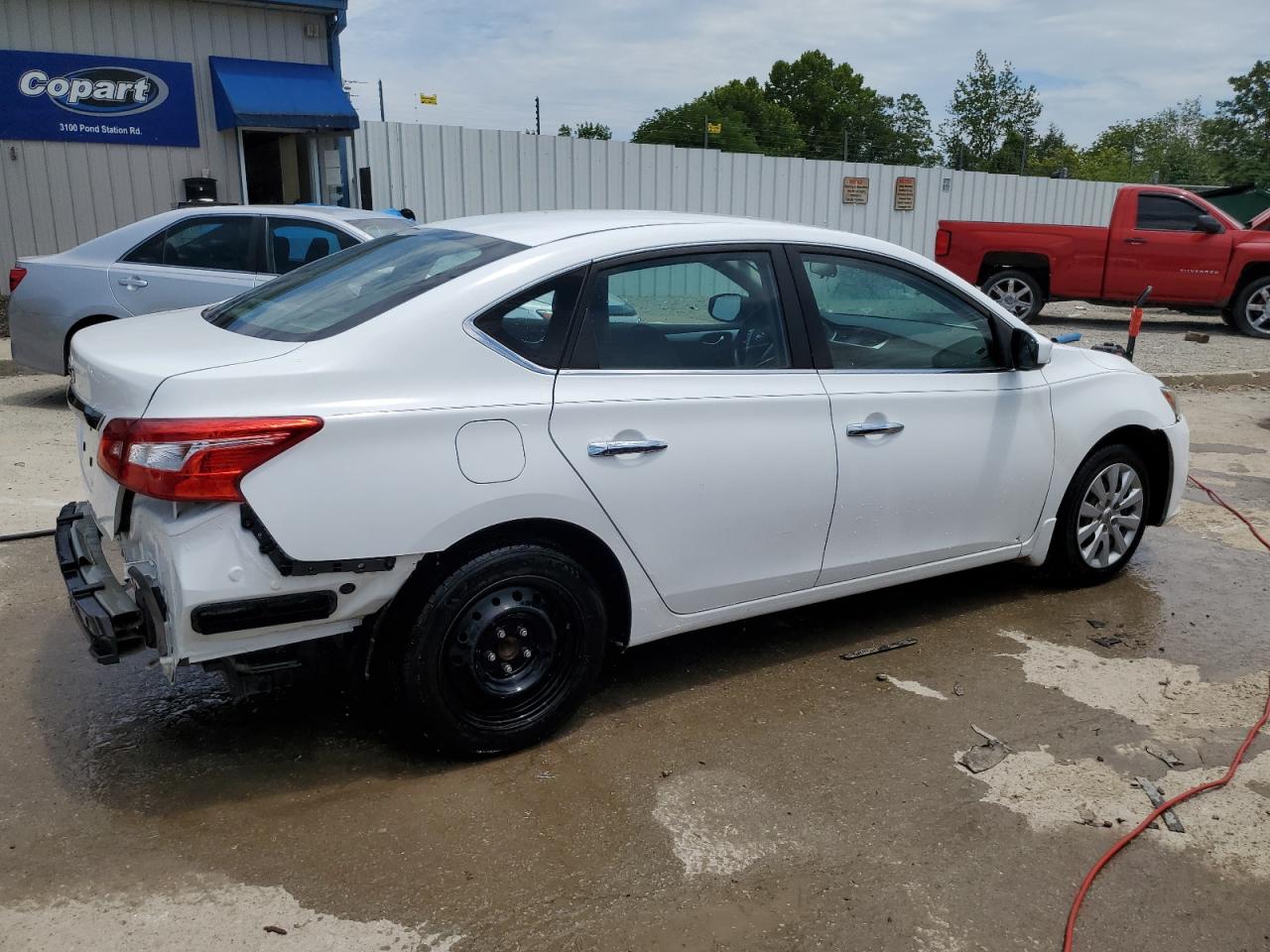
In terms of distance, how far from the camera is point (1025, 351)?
441 centimetres

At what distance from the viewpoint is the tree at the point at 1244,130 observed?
1567 inches

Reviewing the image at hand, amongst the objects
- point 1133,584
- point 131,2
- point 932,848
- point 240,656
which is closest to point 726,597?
point 932,848

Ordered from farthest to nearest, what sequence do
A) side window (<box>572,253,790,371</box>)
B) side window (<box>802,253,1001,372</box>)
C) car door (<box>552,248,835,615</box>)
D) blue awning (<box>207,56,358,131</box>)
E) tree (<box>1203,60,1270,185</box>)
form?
1. tree (<box>1203,60,1270,185</box>)
2. blue awning (<box>207,56,358,131</box>)
3. side window (<box>802,253,1001,372</box>)
4. side window (<box>572,253,790,371</box>)
5. car door (<box>552,248,835,615</box>)

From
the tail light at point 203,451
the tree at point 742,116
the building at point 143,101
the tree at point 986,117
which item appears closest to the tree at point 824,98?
the tree at point 742,116

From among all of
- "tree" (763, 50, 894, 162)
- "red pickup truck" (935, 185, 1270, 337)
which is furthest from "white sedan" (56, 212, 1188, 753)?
"tree" (763, 50, 894, 162)

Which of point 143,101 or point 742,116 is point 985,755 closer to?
point 143,101

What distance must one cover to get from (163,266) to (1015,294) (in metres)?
11.1

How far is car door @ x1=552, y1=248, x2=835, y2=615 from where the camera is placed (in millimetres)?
3400

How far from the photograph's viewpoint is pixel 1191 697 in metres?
4.07

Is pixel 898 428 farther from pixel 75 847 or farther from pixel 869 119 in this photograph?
pixel 869 119

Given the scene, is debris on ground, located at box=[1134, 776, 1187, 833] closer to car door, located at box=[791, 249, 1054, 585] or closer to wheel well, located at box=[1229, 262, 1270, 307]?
car door, located at box=[791, 249, 1054, 585]

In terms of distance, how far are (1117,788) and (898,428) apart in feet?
4.74

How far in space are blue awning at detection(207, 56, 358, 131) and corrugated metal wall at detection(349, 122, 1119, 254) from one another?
0.47 m

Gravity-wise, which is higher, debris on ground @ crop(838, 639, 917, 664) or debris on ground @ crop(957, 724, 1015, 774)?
debris on ground @ crop(838, 639, 917, 664)
